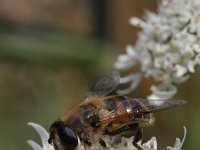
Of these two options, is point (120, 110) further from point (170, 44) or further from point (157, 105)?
point (170, 44)

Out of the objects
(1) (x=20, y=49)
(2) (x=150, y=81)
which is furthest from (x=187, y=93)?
(1) (x=20, y=49)

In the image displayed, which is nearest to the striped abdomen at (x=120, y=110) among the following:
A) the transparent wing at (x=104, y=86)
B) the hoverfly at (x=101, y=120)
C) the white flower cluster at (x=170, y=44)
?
the hoverfly at (x=101, y=120)

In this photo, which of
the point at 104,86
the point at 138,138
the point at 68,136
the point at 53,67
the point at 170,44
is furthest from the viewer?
the point at 53,67

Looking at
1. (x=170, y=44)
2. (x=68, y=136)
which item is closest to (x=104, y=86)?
(x=68, y=136)

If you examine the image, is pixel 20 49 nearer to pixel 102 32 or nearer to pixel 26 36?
pixel 26 36

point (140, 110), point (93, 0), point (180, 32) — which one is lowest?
point (140, 110)

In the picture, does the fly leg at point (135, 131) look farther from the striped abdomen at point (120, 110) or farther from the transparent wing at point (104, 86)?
the transparent wing at point (104, 86)

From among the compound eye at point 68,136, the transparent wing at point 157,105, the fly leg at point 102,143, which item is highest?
the transparent wing at point 157,105
